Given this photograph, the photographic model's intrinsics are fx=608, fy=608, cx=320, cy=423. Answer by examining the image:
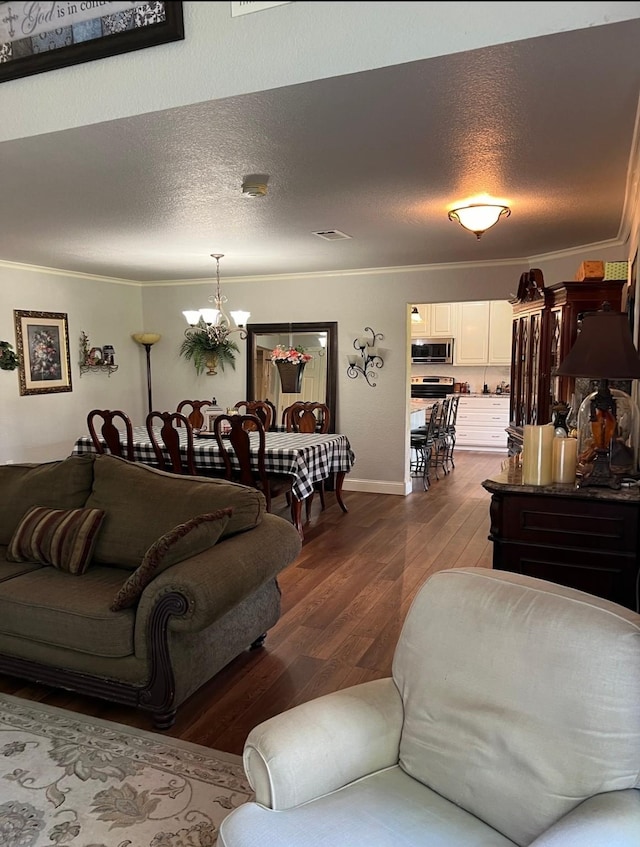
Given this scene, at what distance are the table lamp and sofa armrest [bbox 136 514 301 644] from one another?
1.40 m

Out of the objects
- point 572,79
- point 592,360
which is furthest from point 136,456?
point 572,79

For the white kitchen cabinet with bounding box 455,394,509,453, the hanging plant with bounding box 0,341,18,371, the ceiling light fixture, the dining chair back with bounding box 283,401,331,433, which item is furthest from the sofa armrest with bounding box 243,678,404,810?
the white kitchen cabinet with bounding box 455,394,509,453

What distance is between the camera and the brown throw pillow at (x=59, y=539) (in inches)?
114

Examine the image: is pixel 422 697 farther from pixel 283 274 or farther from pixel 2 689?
pixel 283 274

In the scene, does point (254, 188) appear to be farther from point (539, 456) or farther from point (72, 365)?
point (72, 365)

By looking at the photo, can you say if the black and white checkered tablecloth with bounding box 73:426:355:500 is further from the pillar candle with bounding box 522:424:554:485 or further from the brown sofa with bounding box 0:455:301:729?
the pillar candle with bounding box 522:424:554:485

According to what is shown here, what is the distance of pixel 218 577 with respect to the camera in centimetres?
243

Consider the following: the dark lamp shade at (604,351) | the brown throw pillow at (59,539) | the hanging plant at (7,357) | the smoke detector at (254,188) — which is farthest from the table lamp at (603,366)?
the hanging plant at (7,357)

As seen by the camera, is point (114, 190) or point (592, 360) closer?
point (592, 360)

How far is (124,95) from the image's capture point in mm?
2191

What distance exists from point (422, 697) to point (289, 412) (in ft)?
15.6

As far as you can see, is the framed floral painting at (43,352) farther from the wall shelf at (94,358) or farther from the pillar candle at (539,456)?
the pillar candle at (539,456)

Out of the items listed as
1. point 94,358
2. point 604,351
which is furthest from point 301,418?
point 604,351

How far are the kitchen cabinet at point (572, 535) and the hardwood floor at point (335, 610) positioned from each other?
0.87 meters
